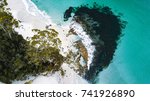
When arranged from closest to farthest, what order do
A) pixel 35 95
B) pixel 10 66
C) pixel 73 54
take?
pixel 35 95, pixel 10 66, pixel 73 54

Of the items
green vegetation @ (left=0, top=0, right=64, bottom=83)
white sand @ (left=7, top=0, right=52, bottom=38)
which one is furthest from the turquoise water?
green vegetation @ (left=0, top=0, right=64, bottom=83)

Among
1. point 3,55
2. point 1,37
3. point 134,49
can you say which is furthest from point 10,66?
point 134,49

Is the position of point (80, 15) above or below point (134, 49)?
above

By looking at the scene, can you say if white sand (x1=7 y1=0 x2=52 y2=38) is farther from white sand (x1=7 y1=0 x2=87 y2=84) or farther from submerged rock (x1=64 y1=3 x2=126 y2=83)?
submerged rock (x1=64 y1=3 x2=126 y2=83)

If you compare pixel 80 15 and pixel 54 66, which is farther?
pixel 80 15

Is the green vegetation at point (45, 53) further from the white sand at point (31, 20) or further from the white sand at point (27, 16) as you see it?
the white sand at point (27, 16)

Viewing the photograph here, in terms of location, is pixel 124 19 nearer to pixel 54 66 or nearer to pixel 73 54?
pixel 73 54
